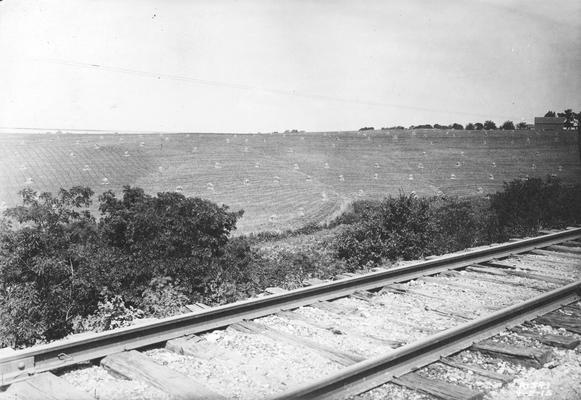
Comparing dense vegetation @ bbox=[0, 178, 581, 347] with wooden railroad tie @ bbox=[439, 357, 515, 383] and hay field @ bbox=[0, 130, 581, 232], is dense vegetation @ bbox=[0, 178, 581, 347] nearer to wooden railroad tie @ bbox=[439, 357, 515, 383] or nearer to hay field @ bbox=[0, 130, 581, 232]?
wooden railroad tie @ bbox=[439, 357, 515, 383]

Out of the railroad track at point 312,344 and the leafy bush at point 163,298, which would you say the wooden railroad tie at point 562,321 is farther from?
the leafy bush at point 163,298

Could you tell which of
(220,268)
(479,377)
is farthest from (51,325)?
(479,377)

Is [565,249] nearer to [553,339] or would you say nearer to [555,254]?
[555,254]

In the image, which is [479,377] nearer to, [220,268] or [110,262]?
[220,268]

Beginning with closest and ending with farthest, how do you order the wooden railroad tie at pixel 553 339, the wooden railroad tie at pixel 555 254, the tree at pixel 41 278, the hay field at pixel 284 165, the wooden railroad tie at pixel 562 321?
1. the wooden railroad tie at pixel 553 339
2. the wooden railroad tie at pixel 562 321
3. the tree at pixel 41 278
4. the wooden railroad tie at pixel 555 254
5. the hay field at pixel 284 165

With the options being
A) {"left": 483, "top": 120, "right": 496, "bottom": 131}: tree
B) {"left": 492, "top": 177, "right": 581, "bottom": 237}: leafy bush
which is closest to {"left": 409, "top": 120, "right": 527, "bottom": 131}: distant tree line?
{"left": 483, "top": 120, "right": 496, "bottom": 131}: tree

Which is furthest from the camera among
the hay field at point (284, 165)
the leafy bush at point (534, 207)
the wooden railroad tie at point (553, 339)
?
the hay field at point (284, 165)

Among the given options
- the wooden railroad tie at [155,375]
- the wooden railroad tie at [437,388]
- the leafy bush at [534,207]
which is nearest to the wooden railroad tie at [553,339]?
the wooden railroad tie at [437,388]
